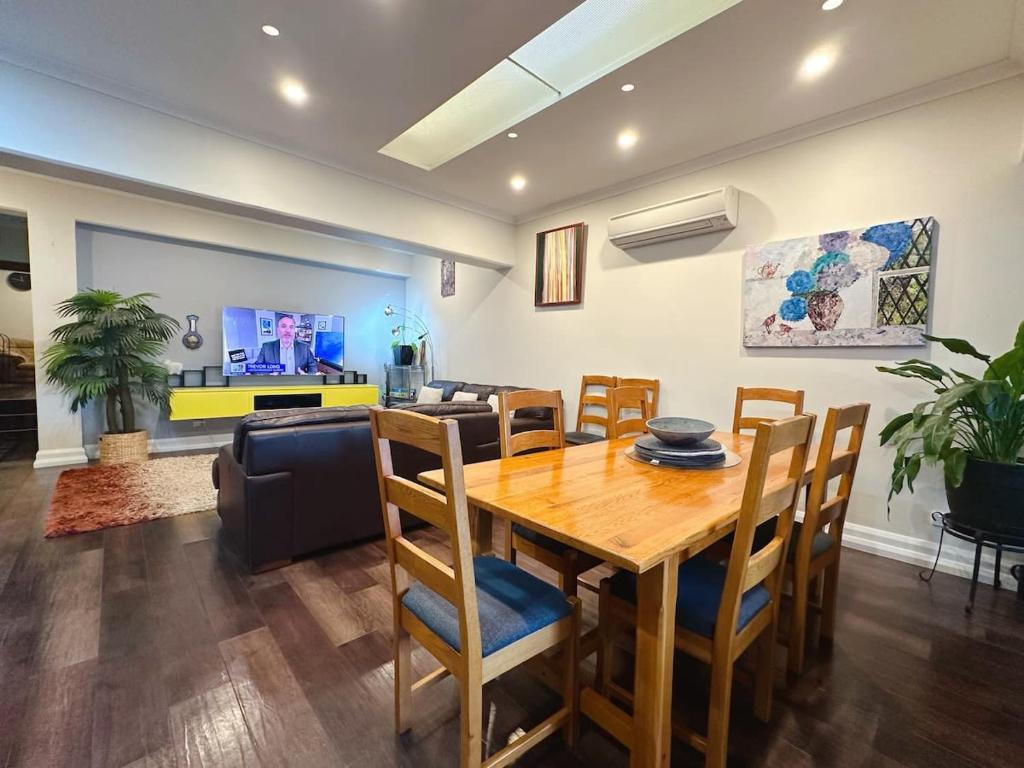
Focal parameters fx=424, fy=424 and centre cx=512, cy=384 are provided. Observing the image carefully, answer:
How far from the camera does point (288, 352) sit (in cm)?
574

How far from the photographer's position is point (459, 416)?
114 inches

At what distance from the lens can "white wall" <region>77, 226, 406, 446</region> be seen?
184 inches

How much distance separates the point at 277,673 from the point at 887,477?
11.0 feet

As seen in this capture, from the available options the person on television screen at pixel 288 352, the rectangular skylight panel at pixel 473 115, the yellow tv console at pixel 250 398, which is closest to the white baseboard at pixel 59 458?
the yellow tv console at pixel 250 398

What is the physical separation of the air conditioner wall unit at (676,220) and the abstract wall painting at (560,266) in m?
0.51

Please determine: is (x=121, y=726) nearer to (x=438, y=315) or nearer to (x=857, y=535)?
(x=857, y=535)

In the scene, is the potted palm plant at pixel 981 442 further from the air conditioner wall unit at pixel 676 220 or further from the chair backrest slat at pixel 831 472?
the air conditioner wall unit at pixel 676 220

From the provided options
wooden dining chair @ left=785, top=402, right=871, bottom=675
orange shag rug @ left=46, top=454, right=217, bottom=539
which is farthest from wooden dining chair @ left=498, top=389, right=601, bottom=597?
orange shag rug @ left=46, top=454, right=217, bottom=539

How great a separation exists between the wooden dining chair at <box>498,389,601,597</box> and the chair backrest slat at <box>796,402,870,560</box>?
0.71m

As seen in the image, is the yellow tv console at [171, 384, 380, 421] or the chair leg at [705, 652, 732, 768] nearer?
the chair leg at [705, 652, 732, 768]

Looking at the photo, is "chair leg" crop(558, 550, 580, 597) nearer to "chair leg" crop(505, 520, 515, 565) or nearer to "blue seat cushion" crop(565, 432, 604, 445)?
"chair leg" crop(505, 520, 515, 565)

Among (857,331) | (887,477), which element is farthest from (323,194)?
(887,477)

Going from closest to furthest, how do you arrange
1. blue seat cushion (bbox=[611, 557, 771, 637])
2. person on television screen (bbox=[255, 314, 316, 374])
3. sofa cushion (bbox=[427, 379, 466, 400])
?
blue seat cushion (bbox=[611, 557, 771, 637]) < sofa cushion (bbox=[427, 379, 466, 400]) < person on television screen (bbox=[255, 314, 316, 374])

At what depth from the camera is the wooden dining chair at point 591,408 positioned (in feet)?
12.1
